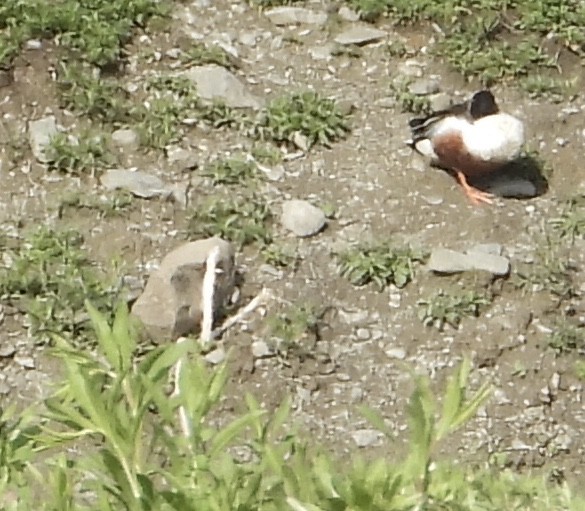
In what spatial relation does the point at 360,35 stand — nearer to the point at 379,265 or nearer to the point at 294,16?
the point at 294,16

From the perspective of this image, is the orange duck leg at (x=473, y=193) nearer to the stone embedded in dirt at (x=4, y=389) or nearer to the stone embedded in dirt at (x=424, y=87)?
the stone embedded in dirt at (x=424, y=87)

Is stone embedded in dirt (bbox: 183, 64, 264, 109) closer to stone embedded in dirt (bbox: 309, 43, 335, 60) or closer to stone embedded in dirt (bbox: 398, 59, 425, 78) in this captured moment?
stone embedded in dirt (bbox: 309, 43, 335, 60)

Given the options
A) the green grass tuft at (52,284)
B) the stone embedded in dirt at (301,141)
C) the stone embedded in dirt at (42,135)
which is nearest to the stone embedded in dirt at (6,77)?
the stone embedded in dirt at (42,135)

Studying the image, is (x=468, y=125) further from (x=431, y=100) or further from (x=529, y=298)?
(x=529, y=298)

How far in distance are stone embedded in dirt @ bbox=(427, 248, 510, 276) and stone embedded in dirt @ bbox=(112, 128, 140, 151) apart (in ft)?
4.18

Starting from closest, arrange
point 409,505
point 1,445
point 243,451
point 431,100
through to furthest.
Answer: point 409,505 < point 1,445 < point 243,451 < point 431,100

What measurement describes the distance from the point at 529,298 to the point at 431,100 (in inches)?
53.8

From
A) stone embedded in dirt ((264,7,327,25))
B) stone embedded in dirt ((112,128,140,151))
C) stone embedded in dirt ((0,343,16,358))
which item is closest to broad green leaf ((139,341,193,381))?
stone embedded in dirt ((0,343,16,358))

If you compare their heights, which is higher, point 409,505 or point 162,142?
point 409,505

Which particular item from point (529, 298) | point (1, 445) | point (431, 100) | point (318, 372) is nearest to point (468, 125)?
point (431, 100)

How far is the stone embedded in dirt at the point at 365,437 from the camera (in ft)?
14.7

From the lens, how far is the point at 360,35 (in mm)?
6605

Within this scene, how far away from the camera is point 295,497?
1800 millimetres

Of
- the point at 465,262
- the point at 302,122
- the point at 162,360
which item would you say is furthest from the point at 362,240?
the point at 162,360
